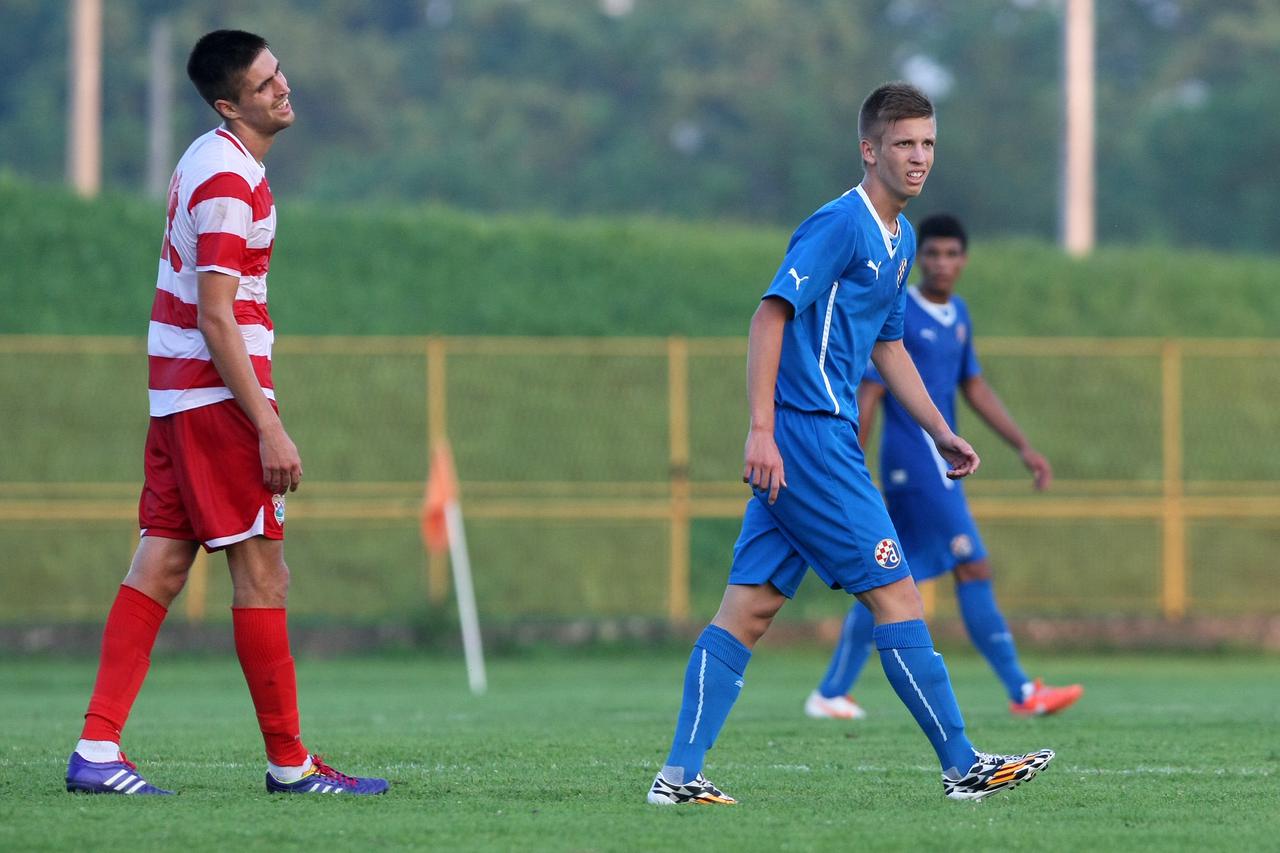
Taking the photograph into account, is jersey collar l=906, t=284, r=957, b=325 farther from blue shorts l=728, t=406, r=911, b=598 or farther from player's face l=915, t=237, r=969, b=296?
blue shorts l=728, t=406, r=911, b=598

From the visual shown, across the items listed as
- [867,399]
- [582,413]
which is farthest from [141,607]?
→ [582,413]

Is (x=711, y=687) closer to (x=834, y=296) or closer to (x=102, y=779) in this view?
(x=834, y=296)

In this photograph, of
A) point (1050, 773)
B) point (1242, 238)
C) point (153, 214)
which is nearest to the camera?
point (1050, 773)

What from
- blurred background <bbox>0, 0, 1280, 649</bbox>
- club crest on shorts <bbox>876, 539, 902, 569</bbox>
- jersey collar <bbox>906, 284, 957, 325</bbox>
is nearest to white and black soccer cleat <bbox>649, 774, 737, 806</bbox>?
club crest on shorts <bbox>876, 539, 902, 569</bbox>

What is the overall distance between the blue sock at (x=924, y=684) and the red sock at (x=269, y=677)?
1.81 meters

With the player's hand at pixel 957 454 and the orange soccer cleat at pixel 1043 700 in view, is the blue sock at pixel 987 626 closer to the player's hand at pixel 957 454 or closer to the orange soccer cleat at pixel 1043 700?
the orange soccer cleat at pixel 1043 700

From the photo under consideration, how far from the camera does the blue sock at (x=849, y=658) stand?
9203 millimetres

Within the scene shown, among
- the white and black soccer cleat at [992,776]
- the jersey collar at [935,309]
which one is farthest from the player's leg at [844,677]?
the white and black soccer cleat at [992,776]

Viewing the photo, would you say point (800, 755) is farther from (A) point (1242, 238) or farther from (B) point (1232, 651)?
(A) point (1242, 238)

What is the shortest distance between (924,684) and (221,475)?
2.18m

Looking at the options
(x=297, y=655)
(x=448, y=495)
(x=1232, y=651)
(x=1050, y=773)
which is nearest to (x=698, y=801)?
(x=1050, y=773)

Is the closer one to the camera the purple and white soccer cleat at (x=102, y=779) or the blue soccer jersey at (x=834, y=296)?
the blue soccer jersey at (x=834, y=296)

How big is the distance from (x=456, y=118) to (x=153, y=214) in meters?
19.8

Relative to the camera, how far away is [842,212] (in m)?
5.62
